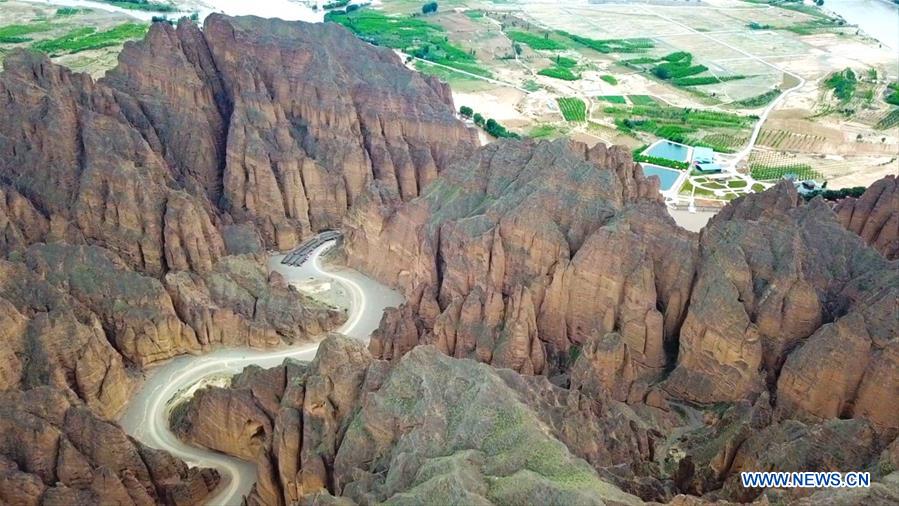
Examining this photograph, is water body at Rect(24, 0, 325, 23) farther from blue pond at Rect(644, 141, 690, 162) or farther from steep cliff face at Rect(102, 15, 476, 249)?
steep cliff face at Rect(102, 15, 476, 249)

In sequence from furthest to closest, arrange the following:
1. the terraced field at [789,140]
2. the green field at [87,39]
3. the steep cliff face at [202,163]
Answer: the green field at [87,39]
the terraced field at [789,140]
the steep cliff face at [202,163]

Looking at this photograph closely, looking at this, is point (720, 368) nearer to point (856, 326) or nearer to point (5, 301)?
point (856, 326)

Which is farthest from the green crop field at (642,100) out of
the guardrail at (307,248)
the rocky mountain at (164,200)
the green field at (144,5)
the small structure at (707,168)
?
the green field at (144,5)

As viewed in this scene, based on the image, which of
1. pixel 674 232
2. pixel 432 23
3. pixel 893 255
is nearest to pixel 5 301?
pixel 674 232

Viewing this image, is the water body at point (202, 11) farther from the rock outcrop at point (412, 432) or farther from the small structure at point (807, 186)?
the rock outcrop at point (412, 432)

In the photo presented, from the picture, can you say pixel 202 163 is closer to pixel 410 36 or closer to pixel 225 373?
pixel 225 373

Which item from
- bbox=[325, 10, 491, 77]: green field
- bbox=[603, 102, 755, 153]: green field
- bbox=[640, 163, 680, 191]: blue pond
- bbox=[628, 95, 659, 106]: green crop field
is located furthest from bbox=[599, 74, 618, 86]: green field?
bbox=[640, 163, 680, 191]: blue pond

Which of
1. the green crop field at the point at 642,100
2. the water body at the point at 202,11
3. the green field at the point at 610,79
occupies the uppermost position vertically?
the water body at the point at 202,11
